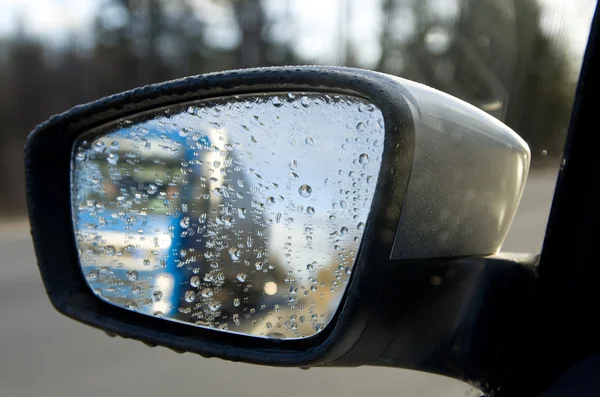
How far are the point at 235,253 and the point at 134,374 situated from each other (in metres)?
3.07

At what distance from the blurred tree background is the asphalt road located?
1.49 m

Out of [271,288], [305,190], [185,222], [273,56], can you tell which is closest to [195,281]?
[185,222]

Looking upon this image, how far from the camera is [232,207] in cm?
141

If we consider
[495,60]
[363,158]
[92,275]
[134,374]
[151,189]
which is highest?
[495,60]

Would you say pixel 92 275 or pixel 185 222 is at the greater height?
pixel 185 222

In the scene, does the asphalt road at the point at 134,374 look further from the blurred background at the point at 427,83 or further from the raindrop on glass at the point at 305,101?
the raindrop on glass at the point at 305,101

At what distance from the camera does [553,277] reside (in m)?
1.14

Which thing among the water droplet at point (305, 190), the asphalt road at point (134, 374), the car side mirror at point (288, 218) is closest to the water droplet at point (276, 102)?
the car side mirror at point (288, 218)

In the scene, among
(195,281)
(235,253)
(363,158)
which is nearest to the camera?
(363,158)

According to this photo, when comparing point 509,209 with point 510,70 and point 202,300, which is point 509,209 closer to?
point 202,300

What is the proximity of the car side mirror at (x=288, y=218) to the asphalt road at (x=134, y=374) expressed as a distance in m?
1.75

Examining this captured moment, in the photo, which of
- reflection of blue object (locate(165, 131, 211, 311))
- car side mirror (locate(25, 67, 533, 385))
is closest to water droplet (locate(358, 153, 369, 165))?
car side mirror (locate(25, 67, 533, 385))

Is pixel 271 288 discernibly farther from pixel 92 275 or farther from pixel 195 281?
pixel 92 275

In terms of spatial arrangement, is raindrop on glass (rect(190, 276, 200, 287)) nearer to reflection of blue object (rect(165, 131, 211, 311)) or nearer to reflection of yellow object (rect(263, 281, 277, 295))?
reflection of blue object (rect(165, 131, 211, 311))
